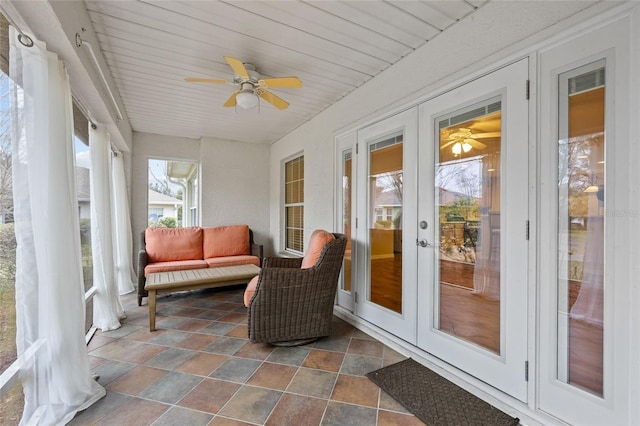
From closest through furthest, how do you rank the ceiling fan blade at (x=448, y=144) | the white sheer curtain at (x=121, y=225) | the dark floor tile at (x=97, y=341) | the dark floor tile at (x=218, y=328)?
the ceiling fan blade at (x=448, y=144) → the dark floor tile at (x=97, y=341) → the dark floor tile at (x=218, y=328) → the white sheer curtain at (x=121, y=225)

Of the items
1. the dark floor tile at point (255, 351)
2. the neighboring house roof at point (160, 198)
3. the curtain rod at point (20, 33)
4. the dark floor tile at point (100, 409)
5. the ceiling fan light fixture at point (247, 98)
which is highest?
the ceiling fan light fixture at point (247, 98)

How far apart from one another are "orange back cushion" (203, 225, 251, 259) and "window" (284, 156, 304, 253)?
751 mm

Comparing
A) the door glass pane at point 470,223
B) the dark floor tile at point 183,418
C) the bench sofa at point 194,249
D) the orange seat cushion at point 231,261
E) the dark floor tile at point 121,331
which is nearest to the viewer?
the dark floor tile at point 183,418

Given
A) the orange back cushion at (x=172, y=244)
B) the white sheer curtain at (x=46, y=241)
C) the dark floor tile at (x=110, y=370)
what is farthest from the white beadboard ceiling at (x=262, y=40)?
the dark floor tile at (x=110, y=370)

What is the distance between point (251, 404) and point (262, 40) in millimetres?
2575

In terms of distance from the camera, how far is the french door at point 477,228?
1599mm

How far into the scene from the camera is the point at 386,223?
8.53 ft

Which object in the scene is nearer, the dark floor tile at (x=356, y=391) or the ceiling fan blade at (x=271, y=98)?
the dark floor tile at (x=356, y=391)

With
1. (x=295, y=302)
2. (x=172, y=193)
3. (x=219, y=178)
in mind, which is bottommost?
(x=295, y=302)

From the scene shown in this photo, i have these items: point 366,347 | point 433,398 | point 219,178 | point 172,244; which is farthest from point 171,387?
point 219,178

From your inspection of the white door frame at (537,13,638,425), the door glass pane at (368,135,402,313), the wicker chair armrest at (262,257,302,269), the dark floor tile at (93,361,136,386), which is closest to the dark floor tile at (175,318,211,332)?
the dark floor tile at (93,361,136,386)

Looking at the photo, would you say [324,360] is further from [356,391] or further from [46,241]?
[46,241]

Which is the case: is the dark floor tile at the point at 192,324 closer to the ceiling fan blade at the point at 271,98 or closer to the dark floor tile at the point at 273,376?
the dark floor tile at the point at 273,376

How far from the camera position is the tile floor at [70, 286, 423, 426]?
5.16ft
